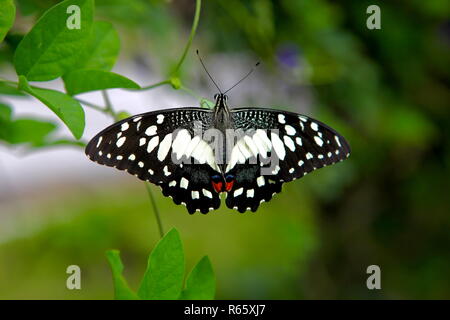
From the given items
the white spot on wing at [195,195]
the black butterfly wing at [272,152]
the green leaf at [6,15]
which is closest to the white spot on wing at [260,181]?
the black butterfly wing at [272,152]

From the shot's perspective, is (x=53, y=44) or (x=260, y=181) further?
(x=260, y=181)

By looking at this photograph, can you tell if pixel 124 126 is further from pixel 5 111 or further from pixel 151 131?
pixel 5 111

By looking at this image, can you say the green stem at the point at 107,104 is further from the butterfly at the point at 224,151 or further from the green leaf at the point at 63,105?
the green leaf at the point at 63,105

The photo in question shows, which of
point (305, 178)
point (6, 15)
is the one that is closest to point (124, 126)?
point (6, 15)

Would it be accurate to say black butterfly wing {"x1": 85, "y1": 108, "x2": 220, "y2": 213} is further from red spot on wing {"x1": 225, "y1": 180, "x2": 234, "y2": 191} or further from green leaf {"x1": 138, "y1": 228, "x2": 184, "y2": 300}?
green leaf {"x1": 138, "y1": 228, "x2": 184, "y2": 300}

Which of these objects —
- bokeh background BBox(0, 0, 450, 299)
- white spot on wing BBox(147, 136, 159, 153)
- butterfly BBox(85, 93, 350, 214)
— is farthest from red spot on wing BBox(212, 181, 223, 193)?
bokeh background BBox(0, 0, 450, 299)
